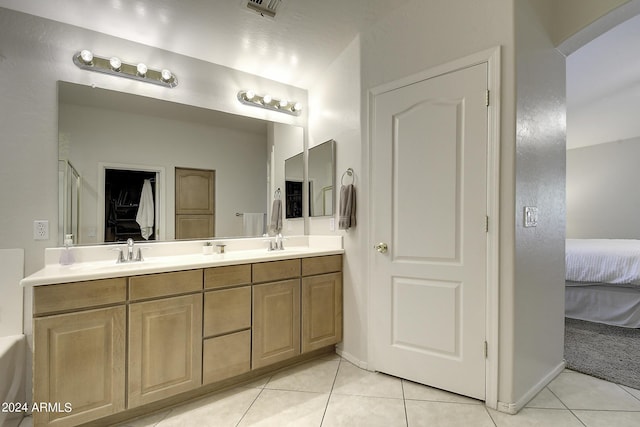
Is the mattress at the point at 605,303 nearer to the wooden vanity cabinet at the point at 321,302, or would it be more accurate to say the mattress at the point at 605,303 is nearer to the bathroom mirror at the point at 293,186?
the wooden vanity cabinet at the point at 321,302

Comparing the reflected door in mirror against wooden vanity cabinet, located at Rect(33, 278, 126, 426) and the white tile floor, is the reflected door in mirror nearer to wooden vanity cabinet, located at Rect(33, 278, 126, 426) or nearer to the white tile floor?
wooden vanity cabinet, located at Rect(33, 278, 126, 426)

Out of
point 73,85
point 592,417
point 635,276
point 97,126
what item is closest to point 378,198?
point 592,417

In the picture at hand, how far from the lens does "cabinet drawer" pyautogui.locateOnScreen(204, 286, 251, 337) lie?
1846mm

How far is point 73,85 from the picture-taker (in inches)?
77.0

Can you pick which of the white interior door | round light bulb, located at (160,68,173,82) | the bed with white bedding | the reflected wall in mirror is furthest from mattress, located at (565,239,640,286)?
round light bulb, located at (160,68,173,82)

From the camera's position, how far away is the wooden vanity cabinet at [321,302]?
228cm

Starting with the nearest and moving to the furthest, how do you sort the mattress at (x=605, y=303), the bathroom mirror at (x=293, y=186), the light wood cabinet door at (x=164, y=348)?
the light wood cabinet door at (x=164, y=348) < the bathroom mirror at (x=293, y=186) < the mattress at (x=605, y=303)

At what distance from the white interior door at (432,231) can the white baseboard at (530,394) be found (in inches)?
5.9

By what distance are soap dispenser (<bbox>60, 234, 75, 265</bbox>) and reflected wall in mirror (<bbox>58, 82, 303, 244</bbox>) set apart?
5cm

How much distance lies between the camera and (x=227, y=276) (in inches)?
75.6

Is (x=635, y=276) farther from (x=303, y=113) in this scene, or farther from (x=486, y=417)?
(x=303, y=113)

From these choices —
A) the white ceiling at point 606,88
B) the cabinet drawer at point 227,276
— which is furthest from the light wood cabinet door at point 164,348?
the white ceiling at point 606,88

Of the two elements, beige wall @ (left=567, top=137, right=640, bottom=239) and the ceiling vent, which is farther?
beige wall @ (left=567, top=137, right=640, bottom=239)

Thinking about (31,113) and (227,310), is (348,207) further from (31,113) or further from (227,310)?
(31,113)
